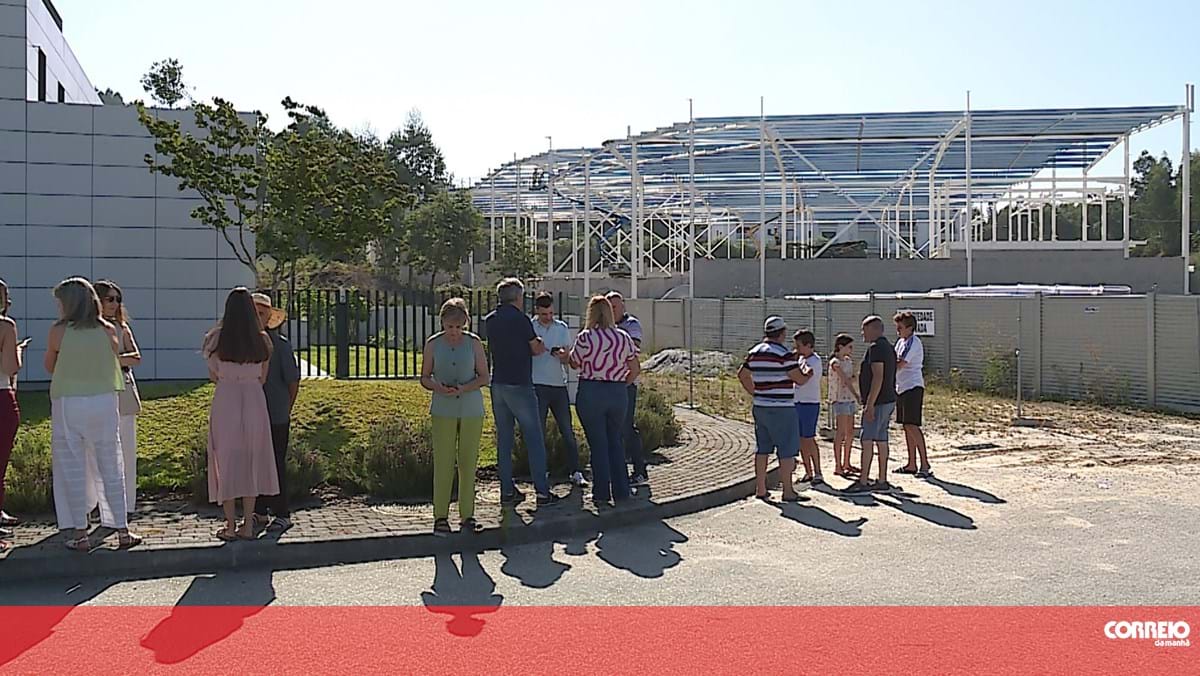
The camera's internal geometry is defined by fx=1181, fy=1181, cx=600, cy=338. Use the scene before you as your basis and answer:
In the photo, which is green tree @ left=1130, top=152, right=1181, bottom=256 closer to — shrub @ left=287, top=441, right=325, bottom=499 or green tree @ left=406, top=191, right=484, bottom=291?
green tree @ left=406, top=191, right=484, bottom=291

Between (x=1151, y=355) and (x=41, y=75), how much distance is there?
18886 mm

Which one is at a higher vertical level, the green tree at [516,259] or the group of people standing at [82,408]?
the green tree at [516,259]

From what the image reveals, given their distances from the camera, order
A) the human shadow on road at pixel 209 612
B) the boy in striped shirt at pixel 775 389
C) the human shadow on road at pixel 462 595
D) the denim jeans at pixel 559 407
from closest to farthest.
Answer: the human shadow on road at pixel 209 612 < the human shadow on road at pixel 462 595 < the boy in striped shirt at pixel 775 389 < the denim jeans at pixel 559 407

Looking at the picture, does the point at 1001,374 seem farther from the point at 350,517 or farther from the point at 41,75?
the point at 41,75

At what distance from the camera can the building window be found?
1862cm

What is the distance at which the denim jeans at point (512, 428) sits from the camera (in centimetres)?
1009

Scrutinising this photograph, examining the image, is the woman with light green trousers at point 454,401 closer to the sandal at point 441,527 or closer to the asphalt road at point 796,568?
the sandal at point 441,527

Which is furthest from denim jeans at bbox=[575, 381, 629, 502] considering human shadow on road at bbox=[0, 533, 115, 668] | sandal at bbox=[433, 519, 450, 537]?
human shadow on road at bbox=[0, 533, 115, 668]

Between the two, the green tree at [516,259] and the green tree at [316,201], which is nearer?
the green tree at [316,201]

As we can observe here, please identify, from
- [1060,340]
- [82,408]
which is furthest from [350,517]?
[1060,340]

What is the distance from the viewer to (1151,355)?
20.0m

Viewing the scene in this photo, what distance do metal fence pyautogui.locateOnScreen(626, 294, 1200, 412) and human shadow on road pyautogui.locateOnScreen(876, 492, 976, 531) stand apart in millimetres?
8288

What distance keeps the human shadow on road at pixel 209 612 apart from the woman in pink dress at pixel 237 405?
2.12 ft

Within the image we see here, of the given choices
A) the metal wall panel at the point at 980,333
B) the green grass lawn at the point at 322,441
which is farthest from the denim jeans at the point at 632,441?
the metal wall panel at the point at 980,333
